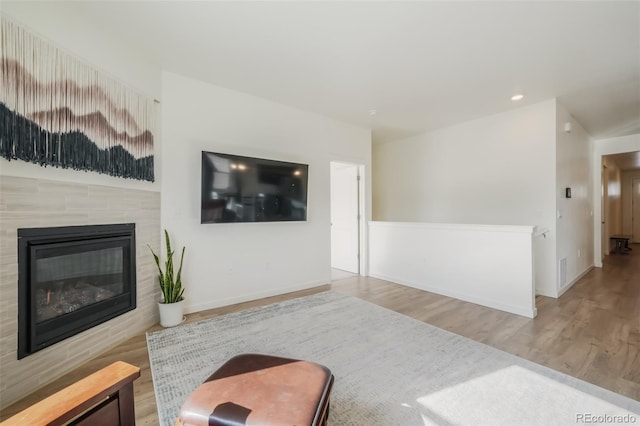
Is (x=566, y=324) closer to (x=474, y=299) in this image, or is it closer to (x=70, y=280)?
(x=474, y=299)

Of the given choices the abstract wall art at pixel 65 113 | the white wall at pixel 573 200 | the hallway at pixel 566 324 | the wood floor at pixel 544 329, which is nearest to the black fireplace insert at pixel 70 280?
the wood floor at pixel 544 329

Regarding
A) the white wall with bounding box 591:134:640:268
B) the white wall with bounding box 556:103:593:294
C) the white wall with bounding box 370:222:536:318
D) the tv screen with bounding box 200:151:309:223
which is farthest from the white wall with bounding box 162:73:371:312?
the white wall with bounding box 591:134:640:268

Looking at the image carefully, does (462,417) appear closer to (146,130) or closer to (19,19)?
(146,130)

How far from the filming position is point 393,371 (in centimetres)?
202

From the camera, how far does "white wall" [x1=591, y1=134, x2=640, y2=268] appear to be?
208 inches

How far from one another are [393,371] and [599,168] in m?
6.64

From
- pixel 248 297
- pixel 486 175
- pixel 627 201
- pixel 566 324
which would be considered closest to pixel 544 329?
pixel 566 324

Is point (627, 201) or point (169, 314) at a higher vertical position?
point (627, 201)

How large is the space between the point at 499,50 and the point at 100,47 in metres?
3.62

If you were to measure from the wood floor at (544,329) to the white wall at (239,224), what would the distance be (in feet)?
1.05

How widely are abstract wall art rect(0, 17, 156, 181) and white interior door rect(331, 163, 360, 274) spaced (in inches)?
133

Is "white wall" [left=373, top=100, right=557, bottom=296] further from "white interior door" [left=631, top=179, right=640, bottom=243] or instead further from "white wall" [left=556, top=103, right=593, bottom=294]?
"white interior door" [left=631, top=179, right=640, bottom=243]

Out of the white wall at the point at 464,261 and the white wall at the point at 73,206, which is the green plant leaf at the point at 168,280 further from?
the white wall at the point at 464,261

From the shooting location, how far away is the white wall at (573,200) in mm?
3836
